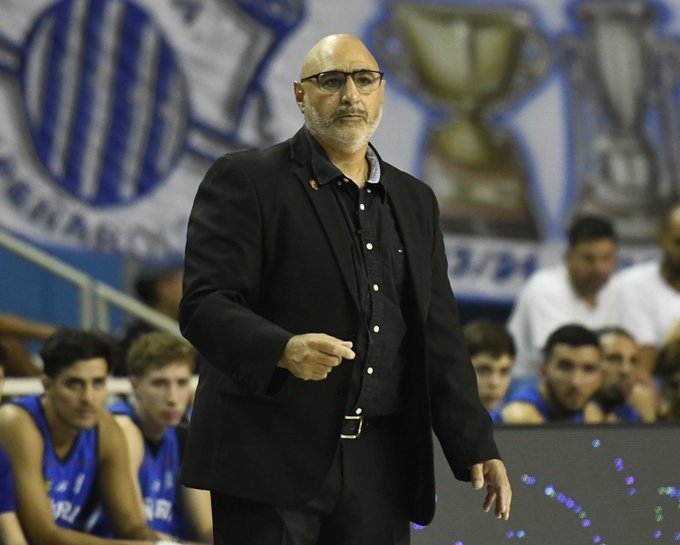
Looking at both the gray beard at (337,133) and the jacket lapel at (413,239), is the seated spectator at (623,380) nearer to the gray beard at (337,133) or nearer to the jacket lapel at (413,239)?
the jacket lapel at (413,239)

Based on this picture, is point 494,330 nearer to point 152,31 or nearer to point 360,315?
point 152,31

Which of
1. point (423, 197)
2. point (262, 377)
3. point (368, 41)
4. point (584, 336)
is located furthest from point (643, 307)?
point (262, 377)

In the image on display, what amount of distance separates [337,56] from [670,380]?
384cm

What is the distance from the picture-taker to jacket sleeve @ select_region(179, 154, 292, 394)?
2.45 metres

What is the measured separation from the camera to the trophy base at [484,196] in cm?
757

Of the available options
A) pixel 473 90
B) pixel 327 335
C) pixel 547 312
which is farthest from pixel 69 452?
pixel 473 90

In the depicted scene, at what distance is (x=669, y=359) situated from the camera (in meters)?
6.20

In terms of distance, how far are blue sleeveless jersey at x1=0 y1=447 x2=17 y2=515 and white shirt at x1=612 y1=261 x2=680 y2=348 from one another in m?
3.36

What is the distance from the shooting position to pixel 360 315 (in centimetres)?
259

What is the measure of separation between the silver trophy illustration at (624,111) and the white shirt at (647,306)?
0.84 m

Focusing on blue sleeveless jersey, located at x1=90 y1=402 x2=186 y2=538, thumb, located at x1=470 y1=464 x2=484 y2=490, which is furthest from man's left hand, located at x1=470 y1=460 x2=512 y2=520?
blue sleeveless jersey, located at x1=90 y1=402 x2=186 y2=538

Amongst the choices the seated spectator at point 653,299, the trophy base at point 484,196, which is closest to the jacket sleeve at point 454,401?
the seated spectator at point 653,299

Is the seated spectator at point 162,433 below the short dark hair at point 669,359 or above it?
below

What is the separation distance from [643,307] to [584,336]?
41.6 inches
